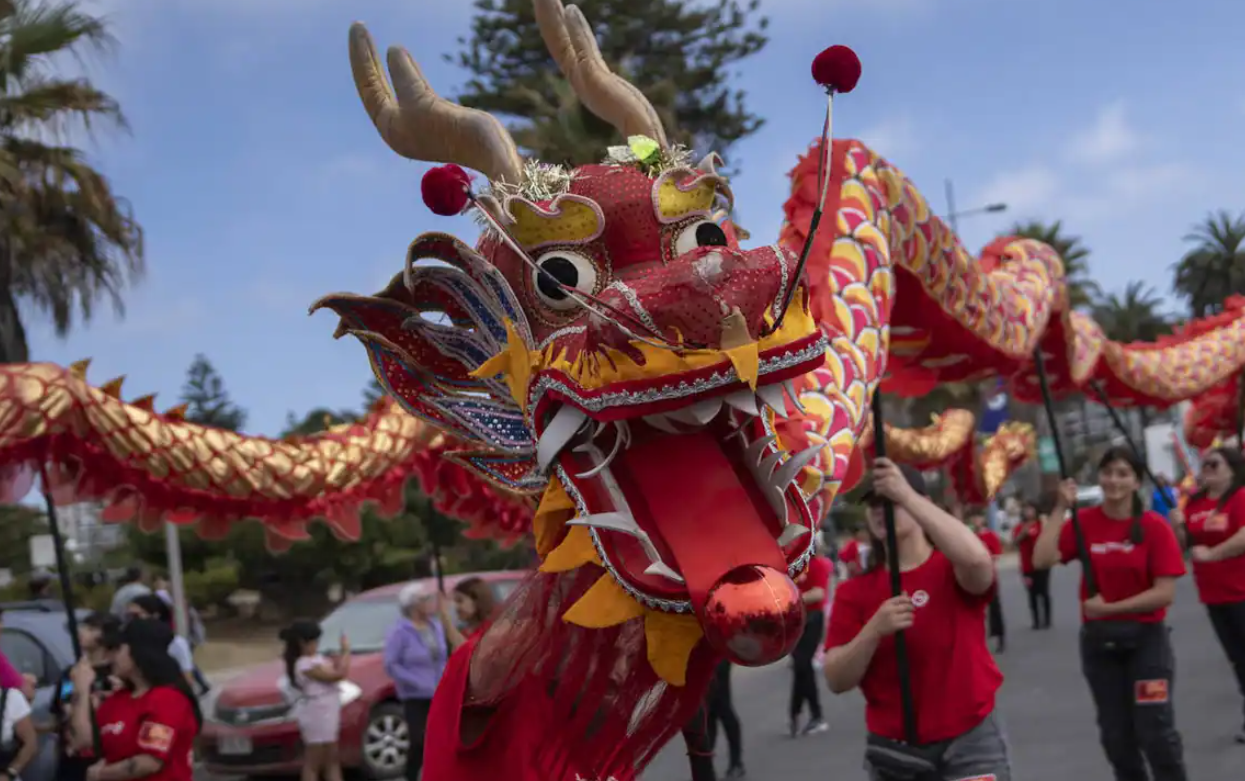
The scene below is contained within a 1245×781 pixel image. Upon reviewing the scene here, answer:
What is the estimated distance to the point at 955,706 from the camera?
3840 mm

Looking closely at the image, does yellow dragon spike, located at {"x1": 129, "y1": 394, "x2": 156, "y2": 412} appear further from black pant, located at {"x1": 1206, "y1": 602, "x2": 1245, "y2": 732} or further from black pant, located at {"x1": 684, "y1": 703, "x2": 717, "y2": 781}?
black pant, located at {"x1": 1206, "y1": 602, "x2": 1245, "y2": 732}

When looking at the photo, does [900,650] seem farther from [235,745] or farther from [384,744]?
[235,745]

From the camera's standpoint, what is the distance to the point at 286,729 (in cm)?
945

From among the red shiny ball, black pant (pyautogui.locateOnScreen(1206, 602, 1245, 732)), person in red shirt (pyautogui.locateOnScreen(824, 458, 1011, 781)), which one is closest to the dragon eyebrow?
the red shiny ball

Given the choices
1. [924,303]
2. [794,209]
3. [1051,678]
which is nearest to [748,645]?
[794,209]

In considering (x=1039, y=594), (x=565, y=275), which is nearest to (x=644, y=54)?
(x=1039, y=594)

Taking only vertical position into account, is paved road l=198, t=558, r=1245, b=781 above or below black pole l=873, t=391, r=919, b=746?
below

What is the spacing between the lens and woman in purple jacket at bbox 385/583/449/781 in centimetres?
800

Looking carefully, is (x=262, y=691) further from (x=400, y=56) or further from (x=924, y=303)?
(x=400, y=56)

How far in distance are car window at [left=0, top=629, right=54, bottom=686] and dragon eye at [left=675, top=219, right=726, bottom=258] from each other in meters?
6.66

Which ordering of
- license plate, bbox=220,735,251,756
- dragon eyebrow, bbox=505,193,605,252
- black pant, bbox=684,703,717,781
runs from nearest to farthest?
dragon eyebrow, bbox=505,193,605,252 < black pant, bbox=684,703,717,781 < license plate, bbox=220,735,251,756

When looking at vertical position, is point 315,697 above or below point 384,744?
above

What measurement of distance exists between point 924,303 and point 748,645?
3510mm

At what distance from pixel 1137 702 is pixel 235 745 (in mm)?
6500
